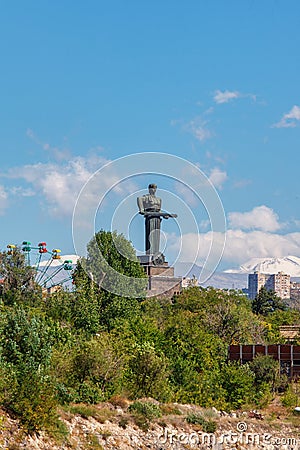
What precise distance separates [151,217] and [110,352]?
5008 cm

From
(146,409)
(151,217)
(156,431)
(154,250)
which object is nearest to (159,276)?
(154,250)

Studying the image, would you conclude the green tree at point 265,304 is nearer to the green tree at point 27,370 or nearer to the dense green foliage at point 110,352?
the dense green foliage at point 110,352

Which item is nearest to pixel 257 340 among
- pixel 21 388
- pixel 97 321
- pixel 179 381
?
pixel 97 321

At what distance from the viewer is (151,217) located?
277 ft

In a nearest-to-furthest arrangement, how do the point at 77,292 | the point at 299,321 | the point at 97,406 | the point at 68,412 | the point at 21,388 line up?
the point at 21,388 < the point at 68,412 < the point at 97,406 < the point at 77,292 < the point at 299,321

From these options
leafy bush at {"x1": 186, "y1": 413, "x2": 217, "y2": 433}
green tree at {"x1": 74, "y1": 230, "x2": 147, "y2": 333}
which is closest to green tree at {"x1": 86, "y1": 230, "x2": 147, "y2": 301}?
green tree at {"x1": 74, "y1": 230, "x2": 147, "y2": 333}

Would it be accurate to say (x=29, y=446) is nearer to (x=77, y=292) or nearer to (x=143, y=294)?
(x=77, y=292)

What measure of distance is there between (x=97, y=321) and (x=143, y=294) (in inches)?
424

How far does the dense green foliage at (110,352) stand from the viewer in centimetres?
3027

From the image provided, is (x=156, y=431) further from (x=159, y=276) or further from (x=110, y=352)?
(x=159, y=276)

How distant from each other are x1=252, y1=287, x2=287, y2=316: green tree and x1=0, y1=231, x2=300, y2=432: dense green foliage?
27.6 meters

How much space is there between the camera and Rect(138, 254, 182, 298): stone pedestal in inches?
3255

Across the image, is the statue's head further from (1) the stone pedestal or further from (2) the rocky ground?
(2) the rocky ground

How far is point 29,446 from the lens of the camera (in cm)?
2469
